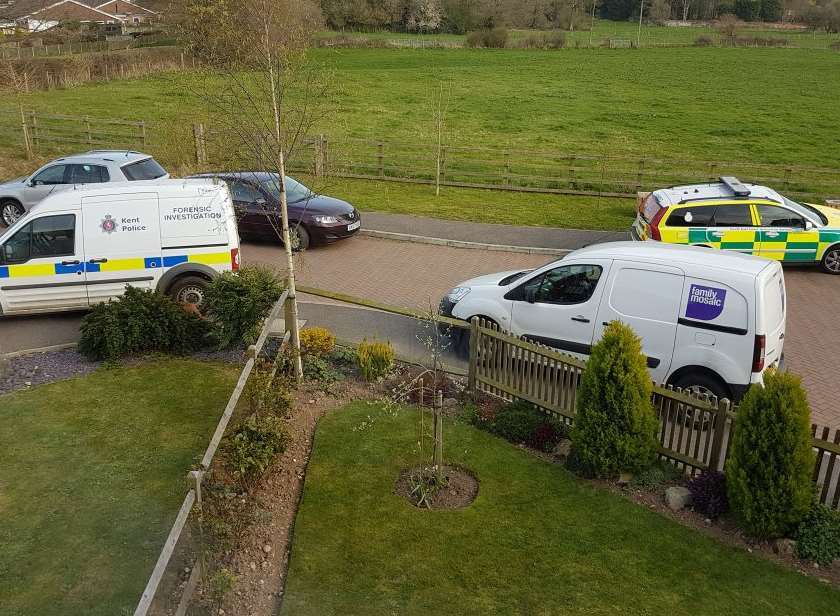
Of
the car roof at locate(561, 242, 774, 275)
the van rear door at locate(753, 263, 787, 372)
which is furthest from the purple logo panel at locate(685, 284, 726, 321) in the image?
the van rear door at locate(753, 263, 787, 372)

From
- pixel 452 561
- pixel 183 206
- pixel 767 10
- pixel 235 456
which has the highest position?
pixel 767 10

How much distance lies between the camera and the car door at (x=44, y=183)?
17.4 metres

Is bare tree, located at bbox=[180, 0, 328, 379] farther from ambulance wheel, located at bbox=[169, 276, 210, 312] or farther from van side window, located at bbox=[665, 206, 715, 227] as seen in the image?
van side window, located at bbox=[665, 206, 715, 227]

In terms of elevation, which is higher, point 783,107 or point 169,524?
point 783,107

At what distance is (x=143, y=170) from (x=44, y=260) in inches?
233

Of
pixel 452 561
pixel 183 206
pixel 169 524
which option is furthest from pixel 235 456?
pixel 183 206

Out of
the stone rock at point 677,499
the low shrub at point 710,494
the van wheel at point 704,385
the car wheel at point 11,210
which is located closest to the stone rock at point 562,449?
the stone rock at point 677,499

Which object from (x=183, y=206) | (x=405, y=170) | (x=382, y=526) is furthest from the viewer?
(x=405, y=170)

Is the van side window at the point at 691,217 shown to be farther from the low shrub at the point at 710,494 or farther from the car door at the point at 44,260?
the car door at the point at 44,260

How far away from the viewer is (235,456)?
754 cm

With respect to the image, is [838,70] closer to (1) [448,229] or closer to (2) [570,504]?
(1) [448,229]

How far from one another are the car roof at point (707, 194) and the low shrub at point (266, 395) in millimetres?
8521

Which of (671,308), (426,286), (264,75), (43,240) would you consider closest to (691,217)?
(426,286)

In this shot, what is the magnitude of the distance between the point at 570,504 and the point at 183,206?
750 cm
